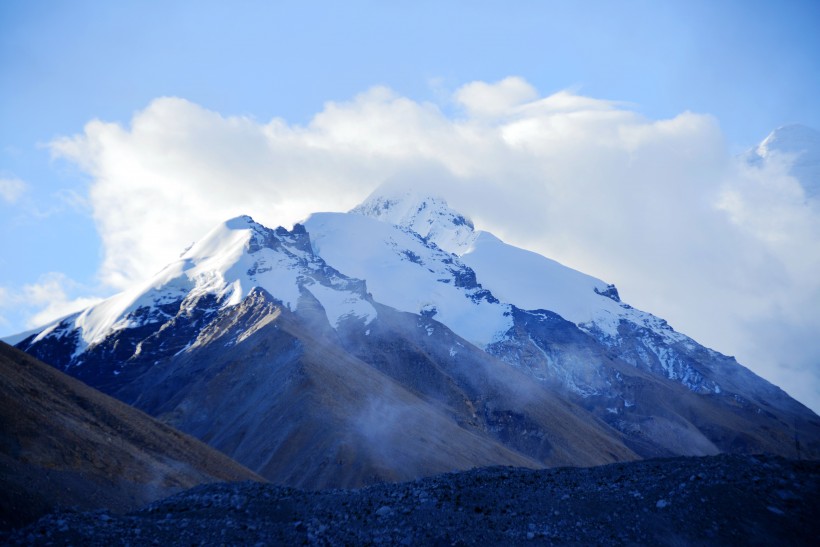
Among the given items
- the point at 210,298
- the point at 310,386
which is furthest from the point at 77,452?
the point at 210,298

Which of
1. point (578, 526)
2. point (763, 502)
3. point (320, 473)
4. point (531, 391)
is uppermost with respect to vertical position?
point (531, 391)

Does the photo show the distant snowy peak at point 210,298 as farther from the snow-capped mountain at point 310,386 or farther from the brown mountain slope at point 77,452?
the brown mountain slope at point 77,452

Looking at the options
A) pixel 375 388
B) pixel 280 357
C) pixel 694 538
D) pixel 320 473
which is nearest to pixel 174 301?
pixel 280 357

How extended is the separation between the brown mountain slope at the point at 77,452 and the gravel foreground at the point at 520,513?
8221 millimetres

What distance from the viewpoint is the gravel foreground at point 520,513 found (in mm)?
25562

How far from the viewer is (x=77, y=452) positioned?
48.8m

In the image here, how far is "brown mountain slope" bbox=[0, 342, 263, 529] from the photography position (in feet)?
127

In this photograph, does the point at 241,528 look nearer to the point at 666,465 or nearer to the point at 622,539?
the point at 622,539

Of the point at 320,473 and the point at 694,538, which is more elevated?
the point at 694,538

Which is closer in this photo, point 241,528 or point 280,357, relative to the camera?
point 241,528

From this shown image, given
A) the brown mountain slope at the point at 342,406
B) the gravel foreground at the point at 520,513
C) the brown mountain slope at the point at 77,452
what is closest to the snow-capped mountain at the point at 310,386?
the brown mountain slope at the point at 342,406

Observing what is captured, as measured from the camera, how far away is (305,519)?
29125 mm

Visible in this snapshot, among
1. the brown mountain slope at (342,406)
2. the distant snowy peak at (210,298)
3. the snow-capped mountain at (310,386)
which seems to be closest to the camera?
the brown mountain slope at (342,406)

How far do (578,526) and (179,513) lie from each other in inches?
622
